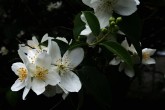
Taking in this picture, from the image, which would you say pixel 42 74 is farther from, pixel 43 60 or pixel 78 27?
pixel 78 27

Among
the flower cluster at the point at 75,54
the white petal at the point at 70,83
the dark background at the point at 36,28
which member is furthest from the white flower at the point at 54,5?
the white petal at the point at 70,83

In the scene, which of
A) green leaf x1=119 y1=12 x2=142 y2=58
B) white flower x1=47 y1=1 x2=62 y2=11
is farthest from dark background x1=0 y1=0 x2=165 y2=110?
green leaf x1=119 y1=12 x2=142 y2=58

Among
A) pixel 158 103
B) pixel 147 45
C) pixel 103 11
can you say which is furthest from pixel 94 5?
pixel 158 103

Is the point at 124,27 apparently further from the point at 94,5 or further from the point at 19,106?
the point at 19,106

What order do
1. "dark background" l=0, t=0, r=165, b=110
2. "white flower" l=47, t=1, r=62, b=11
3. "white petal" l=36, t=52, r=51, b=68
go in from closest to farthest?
"white petal" l=36, t=52, r=51, b=68
"dark background" l=0, t=0, r=165, b=110
"white flower" l=47, t=1, r=62, b=11

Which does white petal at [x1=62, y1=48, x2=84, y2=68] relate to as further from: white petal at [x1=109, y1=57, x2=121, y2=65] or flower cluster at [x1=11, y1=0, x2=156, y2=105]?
white petal at [x1=109, y1=57, x2=121, y2=65]

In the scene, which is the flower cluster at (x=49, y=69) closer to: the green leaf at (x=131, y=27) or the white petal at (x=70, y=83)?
the white petal at (x=70, y=83)

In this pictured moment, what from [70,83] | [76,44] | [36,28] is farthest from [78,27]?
[36,28]
